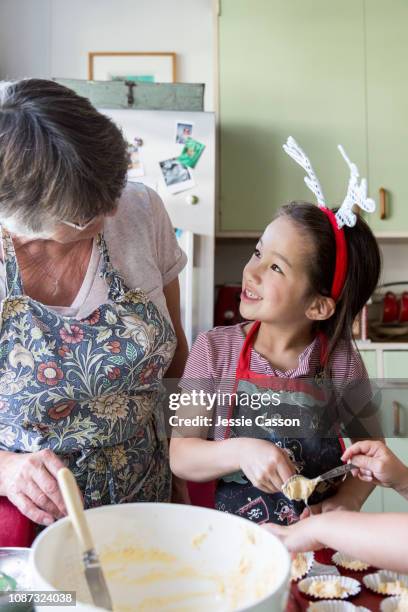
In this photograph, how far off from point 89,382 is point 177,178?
1.77 metres

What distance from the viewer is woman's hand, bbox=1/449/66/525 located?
0.90 metres

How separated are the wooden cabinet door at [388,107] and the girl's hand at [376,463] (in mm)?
2111

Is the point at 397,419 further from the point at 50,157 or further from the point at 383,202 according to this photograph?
the point at 50,157

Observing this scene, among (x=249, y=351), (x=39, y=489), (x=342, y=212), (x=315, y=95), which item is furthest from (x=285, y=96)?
(x=39, y=489)

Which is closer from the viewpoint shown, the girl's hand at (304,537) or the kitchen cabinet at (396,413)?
the girl's hand at (304,537)

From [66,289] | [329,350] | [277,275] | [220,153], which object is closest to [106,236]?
[66,289]

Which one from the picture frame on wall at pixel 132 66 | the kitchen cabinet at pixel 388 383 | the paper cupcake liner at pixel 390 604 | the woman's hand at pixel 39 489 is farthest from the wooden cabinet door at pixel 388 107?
the paper cupcake liner at pixel 390 604

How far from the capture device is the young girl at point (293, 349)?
1.22 meters

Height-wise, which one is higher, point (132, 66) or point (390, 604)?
point (132, 66)

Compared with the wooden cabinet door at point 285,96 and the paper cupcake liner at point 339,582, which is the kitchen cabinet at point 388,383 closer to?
the wooden cabinet door at point 285,96

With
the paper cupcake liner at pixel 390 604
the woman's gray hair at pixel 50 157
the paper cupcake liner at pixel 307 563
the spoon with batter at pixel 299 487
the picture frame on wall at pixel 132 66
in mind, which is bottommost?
the paper cupcake liner at pixel 390 604

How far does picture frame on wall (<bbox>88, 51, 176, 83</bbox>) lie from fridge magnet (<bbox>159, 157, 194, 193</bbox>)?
66 centimetres

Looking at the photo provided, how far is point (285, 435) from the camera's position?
1234mm
